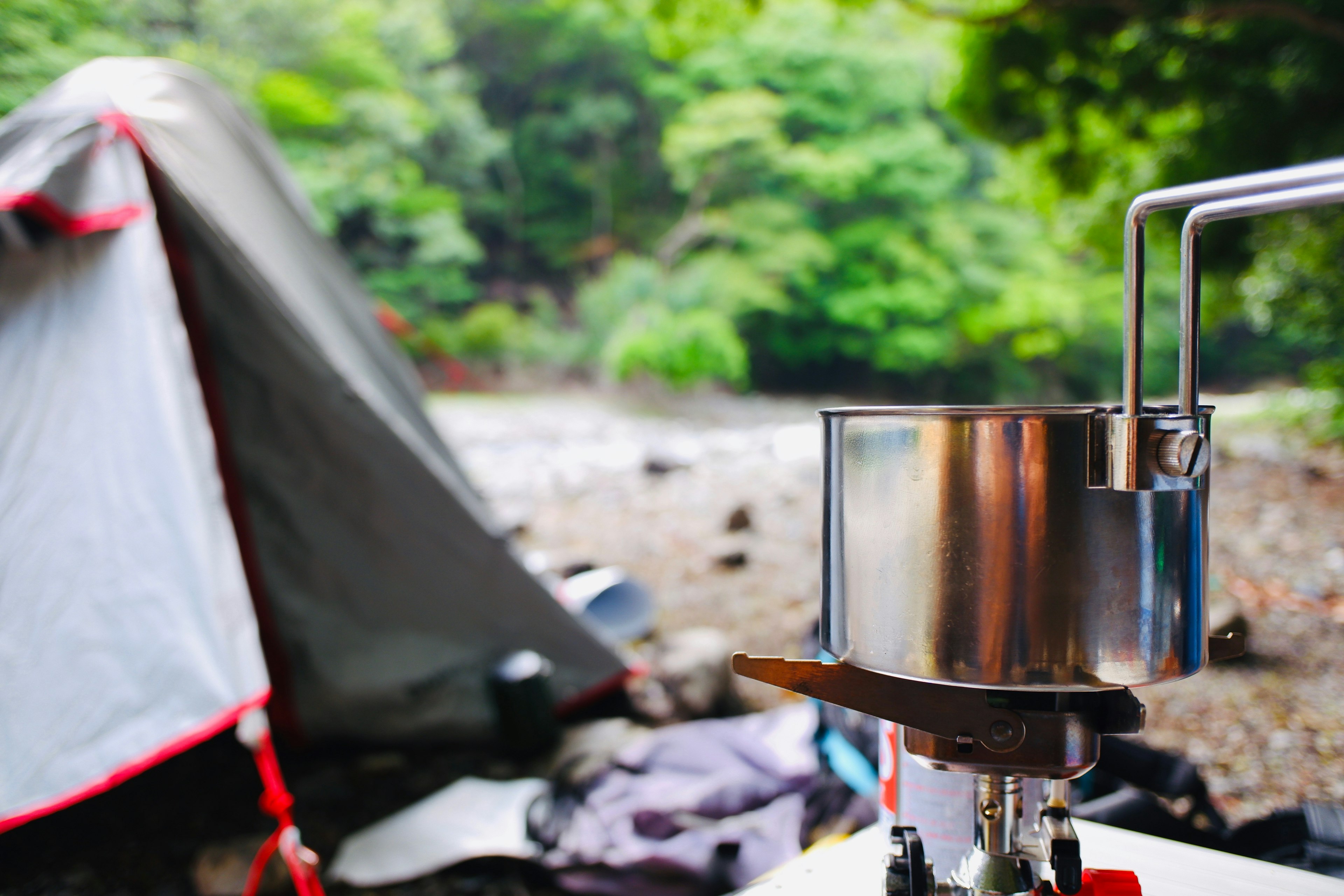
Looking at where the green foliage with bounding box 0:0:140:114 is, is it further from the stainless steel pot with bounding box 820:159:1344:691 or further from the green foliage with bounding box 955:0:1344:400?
the green foliage with bounding box 955:0:1344:400

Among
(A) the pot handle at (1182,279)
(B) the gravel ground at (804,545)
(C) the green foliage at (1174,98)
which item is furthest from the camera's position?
(C) the green foliage at (1174,98)

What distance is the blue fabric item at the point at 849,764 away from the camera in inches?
56.7

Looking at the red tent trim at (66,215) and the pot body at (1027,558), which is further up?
the red tent trim at (66,215)

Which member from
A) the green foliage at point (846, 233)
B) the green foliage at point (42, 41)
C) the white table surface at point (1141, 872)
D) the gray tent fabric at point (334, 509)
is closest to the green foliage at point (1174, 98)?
the gray tent fabric at point (334, 509)

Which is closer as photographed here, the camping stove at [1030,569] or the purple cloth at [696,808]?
the camping stove at [1030,569]

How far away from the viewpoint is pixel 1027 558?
1.57ft

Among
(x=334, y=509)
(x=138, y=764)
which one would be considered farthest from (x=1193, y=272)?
(x=334, y=509)

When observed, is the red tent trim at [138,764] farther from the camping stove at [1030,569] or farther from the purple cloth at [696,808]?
the camping stove at [1030,569]

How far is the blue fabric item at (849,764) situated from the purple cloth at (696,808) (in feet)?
0.24

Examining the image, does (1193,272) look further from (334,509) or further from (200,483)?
(334,509)

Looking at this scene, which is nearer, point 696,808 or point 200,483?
point 200,483

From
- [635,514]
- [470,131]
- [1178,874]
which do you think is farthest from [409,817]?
[470,131]

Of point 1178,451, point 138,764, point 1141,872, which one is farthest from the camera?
point 138,764

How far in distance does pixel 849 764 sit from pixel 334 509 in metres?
1.24
